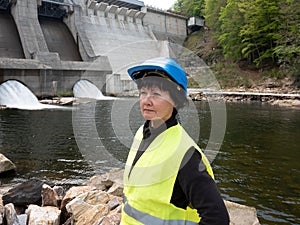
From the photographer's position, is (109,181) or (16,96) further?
(16,96)

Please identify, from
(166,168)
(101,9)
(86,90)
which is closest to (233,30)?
(101,9)

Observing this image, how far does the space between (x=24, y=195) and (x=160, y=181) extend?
3.92 meters

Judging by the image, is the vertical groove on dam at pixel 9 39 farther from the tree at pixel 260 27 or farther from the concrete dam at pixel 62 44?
the tree at pixel 260 27

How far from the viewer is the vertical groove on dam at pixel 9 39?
25047 mm

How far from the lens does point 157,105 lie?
A: 145 centimetres

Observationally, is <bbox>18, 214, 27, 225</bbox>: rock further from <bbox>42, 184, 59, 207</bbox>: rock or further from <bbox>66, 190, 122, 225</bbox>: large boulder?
<bbox>66, 190, 122, 225</bbox>: large boulder

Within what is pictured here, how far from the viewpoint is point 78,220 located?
11.6 feet

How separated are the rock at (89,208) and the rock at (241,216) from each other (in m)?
1.60

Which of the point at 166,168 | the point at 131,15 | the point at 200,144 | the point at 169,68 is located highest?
the point at 131,15

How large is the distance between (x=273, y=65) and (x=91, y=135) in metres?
29.0

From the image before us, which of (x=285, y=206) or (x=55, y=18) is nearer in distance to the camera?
(x=285, y=206)

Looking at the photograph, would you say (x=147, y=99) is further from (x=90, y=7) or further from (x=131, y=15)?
(x=131, y=15)

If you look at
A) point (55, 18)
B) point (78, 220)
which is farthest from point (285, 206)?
point (55, 18)

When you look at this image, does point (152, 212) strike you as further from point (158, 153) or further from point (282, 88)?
point (282, 88)
